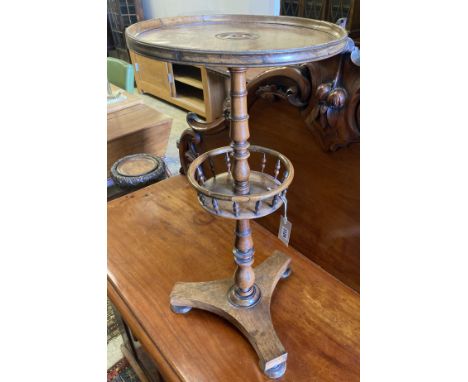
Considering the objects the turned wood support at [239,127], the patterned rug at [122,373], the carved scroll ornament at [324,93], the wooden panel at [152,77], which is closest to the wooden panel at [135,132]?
the patterned rug at [122,373]

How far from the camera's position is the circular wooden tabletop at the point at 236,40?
410 mm

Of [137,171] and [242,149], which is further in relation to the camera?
[137,171]

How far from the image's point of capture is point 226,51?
0.41 metres

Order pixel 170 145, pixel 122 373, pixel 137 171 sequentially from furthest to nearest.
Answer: pixel 170 145, pixel 137 171, pixel 122 373

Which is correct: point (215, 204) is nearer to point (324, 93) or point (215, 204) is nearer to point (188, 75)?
point (324, 93)

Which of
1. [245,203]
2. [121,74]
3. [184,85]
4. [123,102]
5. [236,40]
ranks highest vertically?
[236,40]

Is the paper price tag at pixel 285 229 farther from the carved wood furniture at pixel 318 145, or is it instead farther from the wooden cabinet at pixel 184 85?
the wooden cabinet at pixel 184 85

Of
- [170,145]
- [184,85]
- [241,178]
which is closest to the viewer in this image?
[241,178]

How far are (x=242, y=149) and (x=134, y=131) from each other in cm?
159

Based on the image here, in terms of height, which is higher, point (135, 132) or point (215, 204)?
point (215, 204)

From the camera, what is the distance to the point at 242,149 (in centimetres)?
57

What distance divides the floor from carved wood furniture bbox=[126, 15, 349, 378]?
2.37 feet

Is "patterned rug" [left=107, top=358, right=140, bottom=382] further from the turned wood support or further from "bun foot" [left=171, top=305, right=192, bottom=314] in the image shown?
the turned wood support

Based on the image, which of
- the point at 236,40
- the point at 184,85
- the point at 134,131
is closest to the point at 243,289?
the point at 236,40
